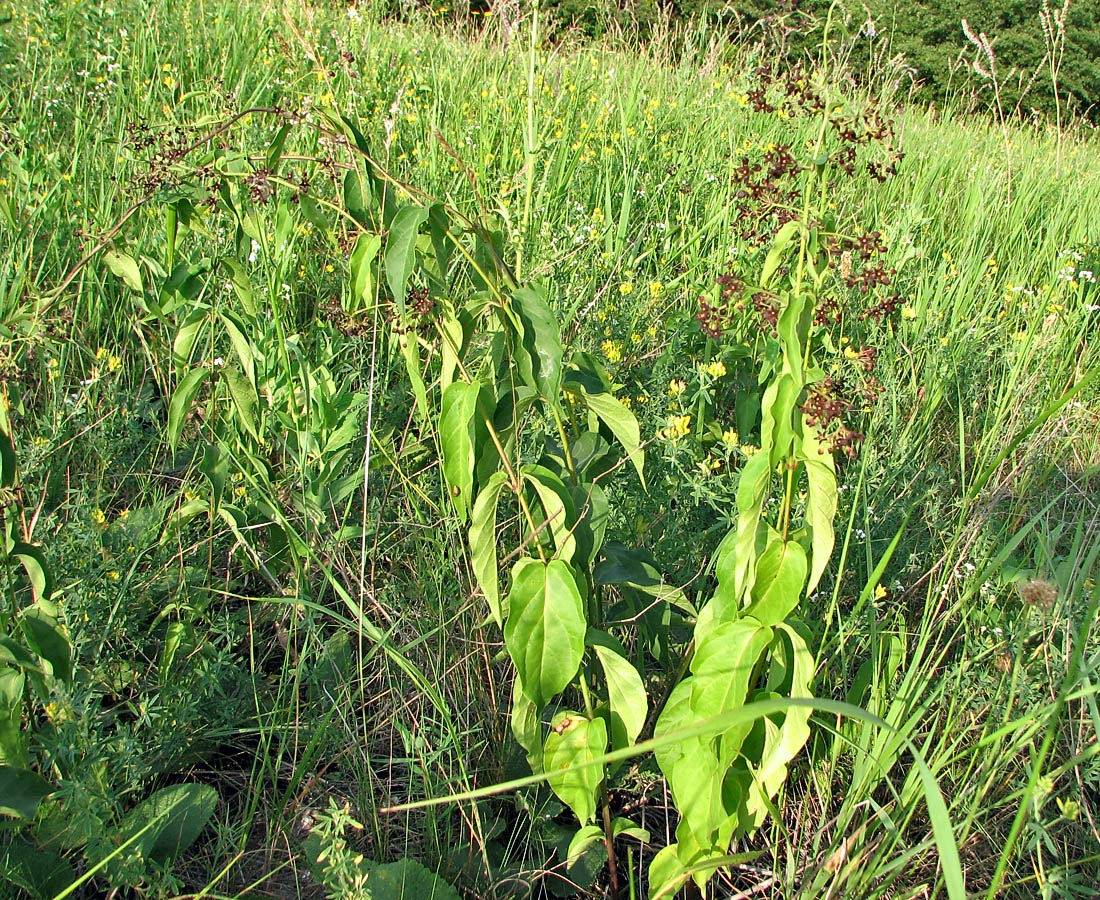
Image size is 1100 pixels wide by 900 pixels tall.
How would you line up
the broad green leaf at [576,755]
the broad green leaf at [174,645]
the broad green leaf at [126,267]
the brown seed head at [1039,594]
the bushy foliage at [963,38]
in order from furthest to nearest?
the bushy foliage at [963,38] < the broad green leaf at [174,645] < the broad green leaf at [126,267] < the broad green leaf at [576,755] < the brown seed head at [1039,594]

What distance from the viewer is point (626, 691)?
4.05 ft

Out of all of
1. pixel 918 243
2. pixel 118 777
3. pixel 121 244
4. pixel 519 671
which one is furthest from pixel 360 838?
pixel 918 243

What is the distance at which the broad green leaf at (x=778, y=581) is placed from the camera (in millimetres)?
1128

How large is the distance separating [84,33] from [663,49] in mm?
3157

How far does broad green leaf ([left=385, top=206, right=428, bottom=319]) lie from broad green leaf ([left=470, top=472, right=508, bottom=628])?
257 mm

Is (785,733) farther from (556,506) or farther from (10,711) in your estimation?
(10,711)

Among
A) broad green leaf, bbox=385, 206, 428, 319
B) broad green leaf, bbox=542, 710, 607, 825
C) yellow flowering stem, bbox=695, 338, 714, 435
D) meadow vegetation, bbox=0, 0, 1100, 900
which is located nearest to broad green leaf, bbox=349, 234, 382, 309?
meadow vegetation, bbox=0, 0, 1100, 900

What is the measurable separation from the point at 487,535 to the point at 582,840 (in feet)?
1.69

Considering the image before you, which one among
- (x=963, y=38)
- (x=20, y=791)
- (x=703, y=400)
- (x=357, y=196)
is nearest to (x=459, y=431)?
(x=357, y=196)

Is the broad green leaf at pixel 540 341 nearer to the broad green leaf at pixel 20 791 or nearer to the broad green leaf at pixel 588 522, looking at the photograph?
the broad green leaf at pixel 588 522

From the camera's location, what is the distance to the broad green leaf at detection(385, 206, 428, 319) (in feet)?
3.46

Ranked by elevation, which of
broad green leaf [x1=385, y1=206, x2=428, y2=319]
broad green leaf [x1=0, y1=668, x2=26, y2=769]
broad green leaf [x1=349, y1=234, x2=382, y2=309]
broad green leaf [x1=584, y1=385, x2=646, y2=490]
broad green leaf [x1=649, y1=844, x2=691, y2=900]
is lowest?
broad green leaf [x1=649, y1=844, x2=691, y2=900]

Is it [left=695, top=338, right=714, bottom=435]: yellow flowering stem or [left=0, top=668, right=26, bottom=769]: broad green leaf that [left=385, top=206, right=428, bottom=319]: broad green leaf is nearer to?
[left=0, top=668, right=26, bottom=769]: broad green leaf

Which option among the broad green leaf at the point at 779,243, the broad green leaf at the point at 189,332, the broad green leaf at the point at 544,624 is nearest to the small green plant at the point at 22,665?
the broad green leaf at the point at 189,332
